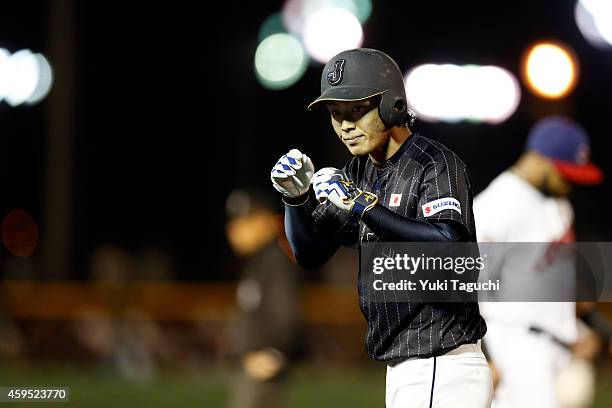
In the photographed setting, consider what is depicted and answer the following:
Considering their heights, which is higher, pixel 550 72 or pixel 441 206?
pixel 550 72

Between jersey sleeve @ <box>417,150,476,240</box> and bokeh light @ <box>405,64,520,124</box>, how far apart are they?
1578 cm

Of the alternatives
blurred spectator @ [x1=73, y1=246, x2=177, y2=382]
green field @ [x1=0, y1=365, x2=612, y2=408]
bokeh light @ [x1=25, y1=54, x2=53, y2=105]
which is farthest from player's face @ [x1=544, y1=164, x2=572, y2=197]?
bokeh light @ [x1=25, y1=54, x2=53, y2=105]

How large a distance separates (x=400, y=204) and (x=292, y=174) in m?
0.44

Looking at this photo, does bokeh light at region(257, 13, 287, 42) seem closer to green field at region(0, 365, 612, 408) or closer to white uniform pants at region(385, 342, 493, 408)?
green field at region(0, 365, 612, 408)

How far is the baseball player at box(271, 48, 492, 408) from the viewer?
4.17 metres

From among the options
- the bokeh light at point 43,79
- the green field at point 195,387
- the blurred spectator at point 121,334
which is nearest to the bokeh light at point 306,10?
the bokeh light at point 43,79

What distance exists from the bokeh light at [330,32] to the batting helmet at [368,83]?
1564cm

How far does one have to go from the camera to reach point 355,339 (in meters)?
15.8

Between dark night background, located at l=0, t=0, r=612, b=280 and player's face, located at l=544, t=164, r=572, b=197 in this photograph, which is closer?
player's face, located at l=544, t=164, r=572, b=197

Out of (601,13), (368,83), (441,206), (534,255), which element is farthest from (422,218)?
(601,13)

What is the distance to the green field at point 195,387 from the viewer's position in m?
11.7

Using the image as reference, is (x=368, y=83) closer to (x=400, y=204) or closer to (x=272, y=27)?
(x=400, y=204)

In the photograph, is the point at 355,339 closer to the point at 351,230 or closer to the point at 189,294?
the point at 189,294

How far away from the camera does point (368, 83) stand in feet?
14.4
